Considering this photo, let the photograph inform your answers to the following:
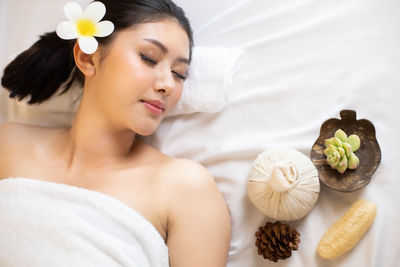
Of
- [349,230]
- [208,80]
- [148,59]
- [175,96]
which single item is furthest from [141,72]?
[349,230]

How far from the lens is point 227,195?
50.6 inches

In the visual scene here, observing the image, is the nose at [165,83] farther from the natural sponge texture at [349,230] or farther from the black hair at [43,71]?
the natural sponge texture at [349,230]

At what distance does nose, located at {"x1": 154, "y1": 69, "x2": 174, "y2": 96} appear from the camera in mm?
1168

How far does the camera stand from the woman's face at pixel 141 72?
45.4 inches

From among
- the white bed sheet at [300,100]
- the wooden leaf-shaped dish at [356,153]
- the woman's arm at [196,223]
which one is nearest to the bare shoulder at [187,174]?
the woman's arm at [196,223]

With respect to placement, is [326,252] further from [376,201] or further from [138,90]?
[138,90]

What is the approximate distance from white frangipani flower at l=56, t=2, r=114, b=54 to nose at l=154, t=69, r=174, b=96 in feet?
0.66

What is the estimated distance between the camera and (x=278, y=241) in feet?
3.72

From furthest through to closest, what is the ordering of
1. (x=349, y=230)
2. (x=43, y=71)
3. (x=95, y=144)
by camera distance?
(x=43, y=71) → (x=95, y=144) → (x=349, y=230)

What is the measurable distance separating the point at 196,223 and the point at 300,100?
20.3 inches

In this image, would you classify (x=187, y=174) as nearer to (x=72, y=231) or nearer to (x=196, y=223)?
(x=196, y=223)

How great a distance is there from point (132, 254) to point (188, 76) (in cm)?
63

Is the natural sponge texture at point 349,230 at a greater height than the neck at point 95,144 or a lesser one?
lesser

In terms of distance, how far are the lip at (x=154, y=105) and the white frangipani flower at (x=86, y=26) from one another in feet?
0.71
